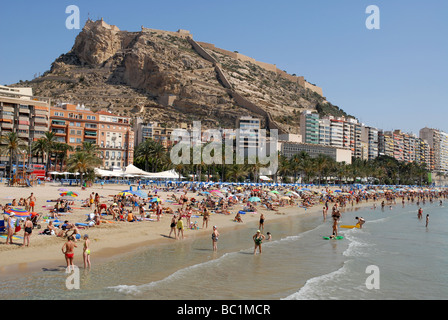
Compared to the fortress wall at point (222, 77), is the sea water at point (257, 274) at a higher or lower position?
lower

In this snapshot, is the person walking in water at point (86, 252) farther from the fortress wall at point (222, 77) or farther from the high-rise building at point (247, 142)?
the fortress wall at point (222, 77)

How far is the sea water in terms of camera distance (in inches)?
418

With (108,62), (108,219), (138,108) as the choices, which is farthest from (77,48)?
(108,219)

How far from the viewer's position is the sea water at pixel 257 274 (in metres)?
10.6

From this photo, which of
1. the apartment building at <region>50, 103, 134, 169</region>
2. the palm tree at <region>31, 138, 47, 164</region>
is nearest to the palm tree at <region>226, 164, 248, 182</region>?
the apartment building at <region>50, 103, 134, 169</region>

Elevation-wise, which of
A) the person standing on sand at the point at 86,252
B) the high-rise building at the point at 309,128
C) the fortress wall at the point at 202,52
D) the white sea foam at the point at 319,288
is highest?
the fortress wall at the point at 202,52

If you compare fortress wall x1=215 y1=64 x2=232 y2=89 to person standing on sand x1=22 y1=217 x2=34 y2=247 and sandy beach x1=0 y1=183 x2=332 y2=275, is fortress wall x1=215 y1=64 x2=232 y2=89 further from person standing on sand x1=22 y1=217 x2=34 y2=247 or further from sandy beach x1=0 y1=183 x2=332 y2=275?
person standing on sand x1=22 y1=217 x2=34 y2=247

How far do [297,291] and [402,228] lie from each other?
21287 millimetres

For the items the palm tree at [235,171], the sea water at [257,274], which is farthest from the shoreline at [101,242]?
the palm tree at [235,171]

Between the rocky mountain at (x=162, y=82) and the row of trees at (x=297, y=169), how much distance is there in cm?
Result: 2603

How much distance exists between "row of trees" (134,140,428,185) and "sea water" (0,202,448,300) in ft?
144

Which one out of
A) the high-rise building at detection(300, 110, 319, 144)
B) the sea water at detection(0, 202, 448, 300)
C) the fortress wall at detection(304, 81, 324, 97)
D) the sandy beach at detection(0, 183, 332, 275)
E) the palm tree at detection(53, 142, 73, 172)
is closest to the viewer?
the sea water at detection(0, 202, 448, 300)
